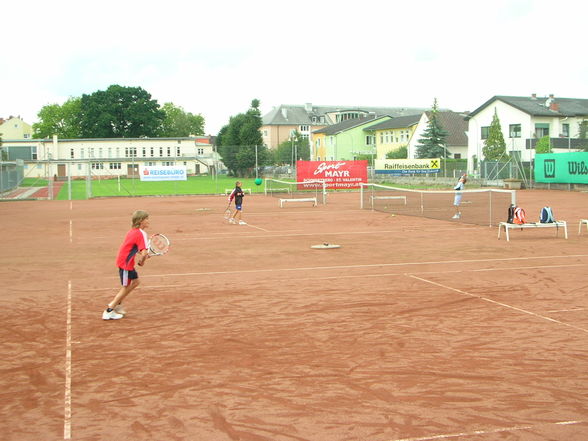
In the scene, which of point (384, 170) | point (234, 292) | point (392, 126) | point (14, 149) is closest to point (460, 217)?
point (234, 292)

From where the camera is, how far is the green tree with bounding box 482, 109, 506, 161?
2405 inches

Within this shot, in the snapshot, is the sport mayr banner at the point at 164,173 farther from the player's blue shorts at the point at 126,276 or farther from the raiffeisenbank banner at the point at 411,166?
the player's blue shorts at the point at 126,276

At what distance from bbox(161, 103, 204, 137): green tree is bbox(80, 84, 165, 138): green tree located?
2371cm

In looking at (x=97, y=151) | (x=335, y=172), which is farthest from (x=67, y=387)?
(x=97, y=151)

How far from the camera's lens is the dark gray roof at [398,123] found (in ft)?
290

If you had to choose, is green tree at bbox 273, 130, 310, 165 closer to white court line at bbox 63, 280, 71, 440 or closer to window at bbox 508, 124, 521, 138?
window at bbox 508, 124, 521, 138

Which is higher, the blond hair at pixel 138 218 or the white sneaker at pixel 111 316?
the blond hair at pixel 138 218

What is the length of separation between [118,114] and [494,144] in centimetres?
6742

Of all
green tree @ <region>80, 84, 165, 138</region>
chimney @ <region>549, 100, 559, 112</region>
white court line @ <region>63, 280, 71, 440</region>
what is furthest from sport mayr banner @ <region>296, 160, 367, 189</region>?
green tree @ <region>80, 84, 165, 138</region>

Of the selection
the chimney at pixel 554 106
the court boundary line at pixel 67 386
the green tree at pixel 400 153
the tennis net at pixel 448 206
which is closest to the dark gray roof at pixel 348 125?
the green tree at pixel 400 153

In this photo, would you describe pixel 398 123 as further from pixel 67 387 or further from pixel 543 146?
pixel 67 387

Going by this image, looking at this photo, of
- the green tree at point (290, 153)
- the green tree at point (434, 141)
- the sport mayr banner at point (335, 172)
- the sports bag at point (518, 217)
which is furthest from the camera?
the green tree at point (290, 153)

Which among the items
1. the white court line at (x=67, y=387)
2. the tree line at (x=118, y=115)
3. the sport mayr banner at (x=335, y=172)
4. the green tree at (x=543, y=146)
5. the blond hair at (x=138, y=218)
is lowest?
the white court line at (x=67, y=387)

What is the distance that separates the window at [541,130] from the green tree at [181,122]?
86405 millimetres
